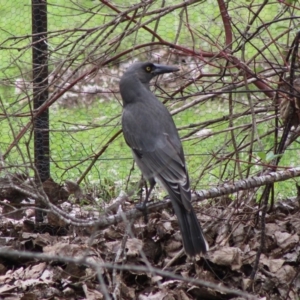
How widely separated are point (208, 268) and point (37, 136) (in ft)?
6.22

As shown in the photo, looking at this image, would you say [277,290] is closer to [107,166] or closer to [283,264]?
[283,264]

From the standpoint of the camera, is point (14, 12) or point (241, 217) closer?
point (241, 217)

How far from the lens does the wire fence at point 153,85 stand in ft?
16.2

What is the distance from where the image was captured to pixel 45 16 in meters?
5.81

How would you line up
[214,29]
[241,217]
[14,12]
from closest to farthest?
1. [241,217]
2. [14,12]
3. [214,29]

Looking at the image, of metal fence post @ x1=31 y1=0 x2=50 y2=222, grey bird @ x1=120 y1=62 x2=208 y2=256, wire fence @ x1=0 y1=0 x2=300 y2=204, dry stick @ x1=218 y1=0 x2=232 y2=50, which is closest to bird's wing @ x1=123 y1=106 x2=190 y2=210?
grey bird @ x1=120 y1=62 x2=208 y2=256

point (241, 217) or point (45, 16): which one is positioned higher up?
point (45, 16)

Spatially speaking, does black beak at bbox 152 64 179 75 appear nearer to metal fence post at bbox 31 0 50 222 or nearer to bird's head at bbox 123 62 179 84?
bird's head at bbox 123 62 179 84

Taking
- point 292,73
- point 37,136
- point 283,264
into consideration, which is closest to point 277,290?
point 283,264

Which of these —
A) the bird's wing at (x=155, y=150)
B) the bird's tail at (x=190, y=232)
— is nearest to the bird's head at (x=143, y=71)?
the bird's wing at (x=155, y=150)

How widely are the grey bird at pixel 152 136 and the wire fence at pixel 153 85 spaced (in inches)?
5.3

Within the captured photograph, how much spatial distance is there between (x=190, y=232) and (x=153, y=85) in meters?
1.62

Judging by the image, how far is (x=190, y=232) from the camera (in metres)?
4.51

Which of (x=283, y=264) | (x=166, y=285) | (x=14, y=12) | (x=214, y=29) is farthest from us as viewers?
(x=214, y=29)
